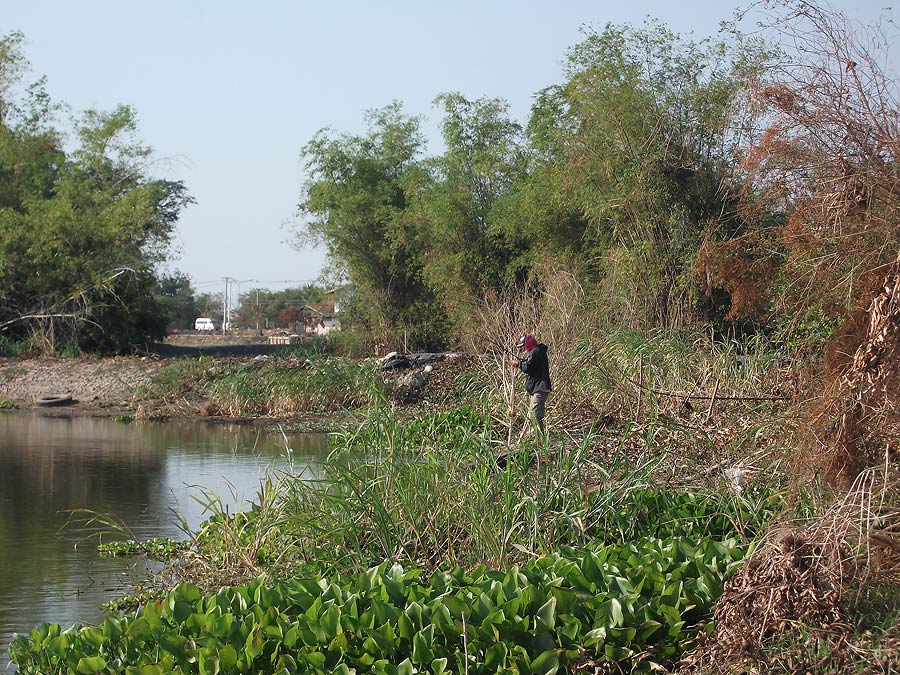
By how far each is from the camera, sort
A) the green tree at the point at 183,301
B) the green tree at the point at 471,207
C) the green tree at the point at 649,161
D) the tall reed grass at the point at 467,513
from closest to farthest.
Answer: the tall reed grass at the point at 467,513
the green tree at the point at 649,161
the green tree at the point at 471,207
the green tree at the point at 183,301

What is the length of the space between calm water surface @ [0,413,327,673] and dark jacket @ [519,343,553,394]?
2.85m

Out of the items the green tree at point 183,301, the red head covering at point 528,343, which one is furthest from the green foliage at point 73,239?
the green tree at point 183,301

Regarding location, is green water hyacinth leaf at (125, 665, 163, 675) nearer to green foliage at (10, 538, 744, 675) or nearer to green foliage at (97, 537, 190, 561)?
green foliage at (10, 538, 744, 675)

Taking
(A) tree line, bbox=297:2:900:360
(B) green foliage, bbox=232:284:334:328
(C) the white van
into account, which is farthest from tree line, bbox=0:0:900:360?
(C) the white van

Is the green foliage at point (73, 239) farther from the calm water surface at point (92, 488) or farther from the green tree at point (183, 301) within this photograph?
the green tree at point (183, 301)

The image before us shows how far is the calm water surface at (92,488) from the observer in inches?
295

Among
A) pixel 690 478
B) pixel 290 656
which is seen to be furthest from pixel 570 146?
pixel 290 656

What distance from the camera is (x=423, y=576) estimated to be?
6434mm

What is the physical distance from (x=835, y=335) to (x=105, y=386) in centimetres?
2097

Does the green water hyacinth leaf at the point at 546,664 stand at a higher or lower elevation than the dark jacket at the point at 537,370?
lower

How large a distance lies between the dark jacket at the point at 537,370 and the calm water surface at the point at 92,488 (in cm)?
285

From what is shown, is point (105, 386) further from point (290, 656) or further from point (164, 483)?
point (290, 656)

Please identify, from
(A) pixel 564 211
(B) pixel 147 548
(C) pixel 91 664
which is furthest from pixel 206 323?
(C) pixel 91 664

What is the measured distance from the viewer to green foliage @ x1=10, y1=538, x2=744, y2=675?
4922 mm
